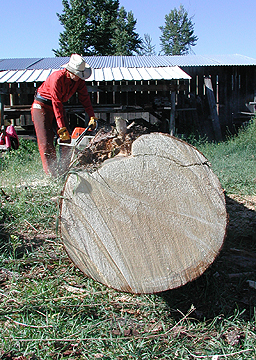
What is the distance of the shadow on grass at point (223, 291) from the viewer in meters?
2.04

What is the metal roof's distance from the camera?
330 inches

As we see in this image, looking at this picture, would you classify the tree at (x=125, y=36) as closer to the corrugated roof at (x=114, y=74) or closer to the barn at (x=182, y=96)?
the barn at (x=182, y=96)

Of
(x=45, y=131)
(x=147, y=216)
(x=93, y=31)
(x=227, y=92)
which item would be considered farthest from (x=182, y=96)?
(x=93, y=31)

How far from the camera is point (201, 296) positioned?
85.0 inches

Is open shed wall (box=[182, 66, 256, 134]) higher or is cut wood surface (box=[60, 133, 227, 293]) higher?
open shed wall (box=[182, 66, 256, 134])

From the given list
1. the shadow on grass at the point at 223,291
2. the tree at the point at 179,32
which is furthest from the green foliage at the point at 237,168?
the tree at the point at 179,32

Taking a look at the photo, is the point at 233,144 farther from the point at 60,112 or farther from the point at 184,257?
the point at 184,257

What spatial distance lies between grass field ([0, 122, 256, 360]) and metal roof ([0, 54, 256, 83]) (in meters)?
6.31

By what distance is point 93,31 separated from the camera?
2716 cm

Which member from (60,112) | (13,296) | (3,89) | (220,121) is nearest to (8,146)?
(3,89)

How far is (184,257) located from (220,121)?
35.1 feet

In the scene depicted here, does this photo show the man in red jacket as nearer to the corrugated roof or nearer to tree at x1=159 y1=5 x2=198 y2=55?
the corrugated roof

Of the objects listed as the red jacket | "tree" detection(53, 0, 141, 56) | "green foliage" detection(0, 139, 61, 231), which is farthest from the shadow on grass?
"tree" detection(53, 0, 141, 56)

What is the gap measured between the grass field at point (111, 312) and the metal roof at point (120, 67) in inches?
248
